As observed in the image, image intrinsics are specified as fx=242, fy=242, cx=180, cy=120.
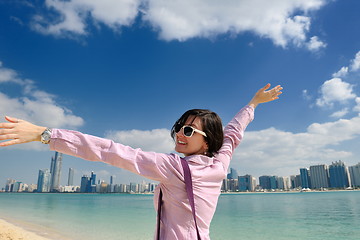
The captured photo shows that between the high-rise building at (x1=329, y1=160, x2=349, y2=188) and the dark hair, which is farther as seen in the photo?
the high-rise building at (x1=329, y1=160, x2=349, y2=188)

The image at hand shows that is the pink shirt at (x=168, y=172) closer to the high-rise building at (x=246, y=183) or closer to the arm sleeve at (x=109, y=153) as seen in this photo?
the arm sleeve at (x=109, y=153)

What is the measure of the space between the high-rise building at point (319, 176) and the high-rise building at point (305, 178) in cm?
182

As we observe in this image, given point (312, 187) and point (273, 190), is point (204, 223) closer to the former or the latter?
point (312, 187)

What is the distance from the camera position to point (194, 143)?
4.85ft

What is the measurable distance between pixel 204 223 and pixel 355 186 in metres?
137

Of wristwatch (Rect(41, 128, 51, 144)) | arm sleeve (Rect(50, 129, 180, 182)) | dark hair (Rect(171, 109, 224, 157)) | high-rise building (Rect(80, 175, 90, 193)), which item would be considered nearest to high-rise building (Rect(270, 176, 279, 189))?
high-rise building (Rect(80, 175, 90, 193))

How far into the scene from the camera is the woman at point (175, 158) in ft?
3.54

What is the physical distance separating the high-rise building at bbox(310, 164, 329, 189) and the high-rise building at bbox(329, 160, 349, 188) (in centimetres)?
198

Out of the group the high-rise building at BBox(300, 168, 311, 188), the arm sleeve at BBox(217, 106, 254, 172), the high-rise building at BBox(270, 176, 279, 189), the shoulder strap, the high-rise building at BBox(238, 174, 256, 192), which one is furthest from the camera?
the high-rise building at BBox(270, 176, 279, 189)

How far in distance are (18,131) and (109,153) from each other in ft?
1.32

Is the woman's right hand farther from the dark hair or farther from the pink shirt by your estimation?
the dark hair

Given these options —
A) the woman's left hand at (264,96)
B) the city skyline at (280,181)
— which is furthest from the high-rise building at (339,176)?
the woman's left hand at (264,96)

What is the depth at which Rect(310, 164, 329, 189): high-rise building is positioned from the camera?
11175cm

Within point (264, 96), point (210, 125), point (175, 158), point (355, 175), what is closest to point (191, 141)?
point (210, 125)
